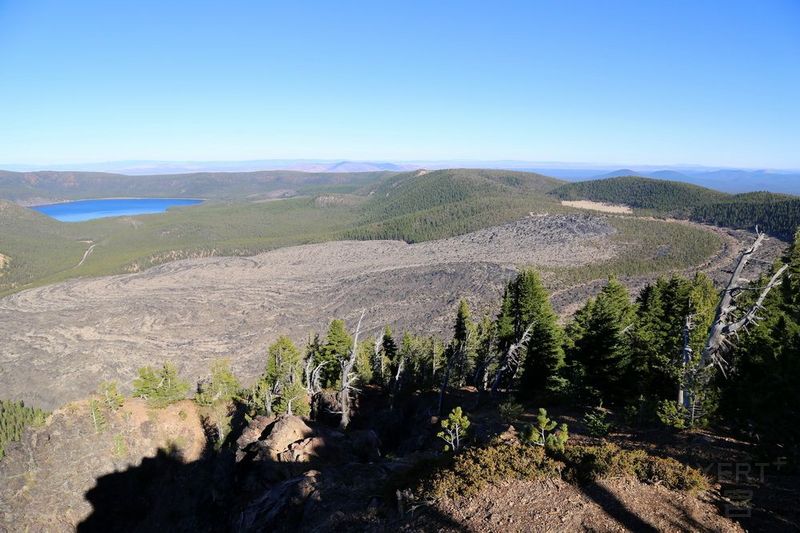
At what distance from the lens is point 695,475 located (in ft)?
37.2

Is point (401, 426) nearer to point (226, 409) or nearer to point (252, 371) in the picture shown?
point (226, 409)

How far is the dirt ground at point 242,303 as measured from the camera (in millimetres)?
63125

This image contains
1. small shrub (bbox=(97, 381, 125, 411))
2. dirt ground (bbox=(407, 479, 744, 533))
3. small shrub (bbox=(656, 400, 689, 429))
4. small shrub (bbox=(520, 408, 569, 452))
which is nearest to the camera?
dirt ground (bbox=(407, 479, 744, 533))

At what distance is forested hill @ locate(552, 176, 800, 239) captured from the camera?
11794cm

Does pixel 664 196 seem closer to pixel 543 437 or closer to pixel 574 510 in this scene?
pixel 543 437

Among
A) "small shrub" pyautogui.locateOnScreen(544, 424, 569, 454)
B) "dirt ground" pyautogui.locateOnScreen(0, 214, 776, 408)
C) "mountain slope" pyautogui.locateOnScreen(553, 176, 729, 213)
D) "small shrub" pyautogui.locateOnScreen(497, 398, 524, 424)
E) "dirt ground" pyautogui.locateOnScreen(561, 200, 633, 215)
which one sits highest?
"mountain slope" pyautogui.locateOnScreen(553, 176, 729, 213)

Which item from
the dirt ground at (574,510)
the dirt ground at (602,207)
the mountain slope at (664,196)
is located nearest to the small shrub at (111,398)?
the dirt ground at (574,510)

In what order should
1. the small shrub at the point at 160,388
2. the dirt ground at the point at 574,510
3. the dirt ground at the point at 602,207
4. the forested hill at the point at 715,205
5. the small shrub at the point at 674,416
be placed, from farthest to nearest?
the dirt ground at the point at 602,207, the forested hill at the point at 715,205, the small shrub at the point at 160,388, the small shrub at the point at 674,416, the dirt ground at the point at 574,510

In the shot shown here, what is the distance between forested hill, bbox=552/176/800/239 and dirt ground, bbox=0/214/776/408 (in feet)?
64.6

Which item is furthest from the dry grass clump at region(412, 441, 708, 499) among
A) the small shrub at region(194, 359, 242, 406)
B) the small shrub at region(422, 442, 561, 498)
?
the small shrub at region(194, 359, 242, 406)

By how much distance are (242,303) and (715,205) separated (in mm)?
159515

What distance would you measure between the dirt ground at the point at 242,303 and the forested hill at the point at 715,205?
19.7 m

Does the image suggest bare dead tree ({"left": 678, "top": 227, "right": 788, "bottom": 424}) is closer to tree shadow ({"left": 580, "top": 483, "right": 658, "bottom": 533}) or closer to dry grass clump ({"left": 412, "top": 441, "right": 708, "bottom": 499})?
dry grass clump ({"left": 412, "top": 441, "right": 708, "bottom": 499})

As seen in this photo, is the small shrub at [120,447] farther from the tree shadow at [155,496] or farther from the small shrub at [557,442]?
the small shrub at [557,442]
